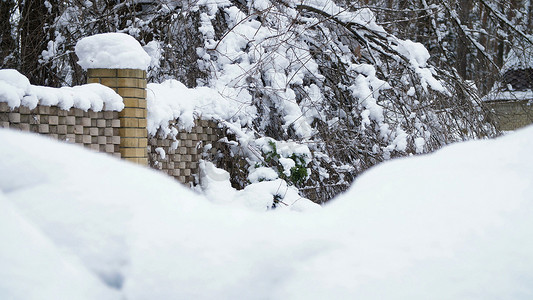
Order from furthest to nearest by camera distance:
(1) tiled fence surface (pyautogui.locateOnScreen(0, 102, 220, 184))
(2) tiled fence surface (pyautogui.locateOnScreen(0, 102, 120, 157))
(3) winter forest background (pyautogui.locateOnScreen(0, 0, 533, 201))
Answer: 1. (3) winter forest background (pyautogui.locateOnScreen(0, 0, 533, 201))
2. (1) tiled fence surface (pyautogui.locateOnScreen(0, 102, 220, 184))
3. (2) tiled fence surface (pyautogui.locateOnScreen(0, 102, 120, 157))

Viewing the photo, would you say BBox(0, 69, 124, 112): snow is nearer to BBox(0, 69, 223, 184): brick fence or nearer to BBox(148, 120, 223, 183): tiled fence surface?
BBox(0, 69, 223, 184): brick fence

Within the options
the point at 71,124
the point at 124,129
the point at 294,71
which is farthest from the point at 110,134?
the point at 294,71

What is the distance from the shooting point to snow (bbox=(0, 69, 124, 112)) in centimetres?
426

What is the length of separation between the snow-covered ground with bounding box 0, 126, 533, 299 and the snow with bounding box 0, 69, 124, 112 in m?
3.55

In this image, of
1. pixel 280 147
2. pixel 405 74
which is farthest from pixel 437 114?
pixel 280 147

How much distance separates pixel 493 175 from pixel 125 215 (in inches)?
24.9

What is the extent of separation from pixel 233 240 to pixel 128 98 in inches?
188

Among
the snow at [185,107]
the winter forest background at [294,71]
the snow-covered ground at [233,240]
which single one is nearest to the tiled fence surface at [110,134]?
the snow at [185,107]

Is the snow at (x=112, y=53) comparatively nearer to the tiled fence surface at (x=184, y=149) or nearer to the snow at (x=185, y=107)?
the snow at (x=185, y=107)

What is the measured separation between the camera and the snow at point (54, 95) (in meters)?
4.26

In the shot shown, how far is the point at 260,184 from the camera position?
21.0 ft

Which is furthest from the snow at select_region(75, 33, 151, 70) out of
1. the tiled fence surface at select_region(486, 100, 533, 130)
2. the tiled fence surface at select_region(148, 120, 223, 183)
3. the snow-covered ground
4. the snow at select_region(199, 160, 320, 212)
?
the tiled fence surface at select_region(486, 100, 533, 130)

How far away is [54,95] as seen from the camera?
4668 millimetres

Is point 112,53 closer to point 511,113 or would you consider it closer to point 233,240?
point 233,240
